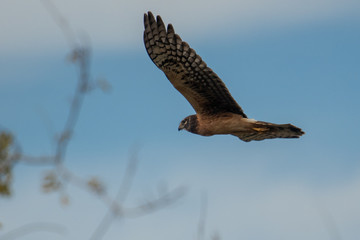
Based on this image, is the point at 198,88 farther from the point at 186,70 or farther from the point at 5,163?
the point at 5,163

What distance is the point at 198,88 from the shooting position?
7.10 metres

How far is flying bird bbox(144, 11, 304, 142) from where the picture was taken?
675cm

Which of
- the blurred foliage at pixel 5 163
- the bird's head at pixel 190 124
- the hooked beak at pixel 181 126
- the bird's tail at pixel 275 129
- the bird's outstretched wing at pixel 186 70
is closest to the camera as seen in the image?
the blurred foliage at pixel 5 163

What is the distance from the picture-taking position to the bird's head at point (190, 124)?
7507 mm

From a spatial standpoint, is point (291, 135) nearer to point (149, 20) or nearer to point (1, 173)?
point (149, 20)

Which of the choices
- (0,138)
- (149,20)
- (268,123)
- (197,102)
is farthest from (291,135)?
(0,138)

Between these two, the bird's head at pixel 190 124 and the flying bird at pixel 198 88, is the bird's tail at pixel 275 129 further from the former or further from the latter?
the bird's head at pixel 190 124

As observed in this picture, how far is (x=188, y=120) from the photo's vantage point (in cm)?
768

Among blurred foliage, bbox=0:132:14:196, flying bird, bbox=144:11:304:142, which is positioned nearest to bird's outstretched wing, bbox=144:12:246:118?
flying bird, bbox=144:11:304:142

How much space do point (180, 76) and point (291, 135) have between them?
72.8 inches

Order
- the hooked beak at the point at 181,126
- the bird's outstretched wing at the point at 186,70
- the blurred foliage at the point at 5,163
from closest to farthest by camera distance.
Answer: the blurred foliage at the point at 5,163
the bird's outstretched wing at the point at 186,70
the hooked beak at the point at 181,126

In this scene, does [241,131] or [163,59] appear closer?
[163,59]

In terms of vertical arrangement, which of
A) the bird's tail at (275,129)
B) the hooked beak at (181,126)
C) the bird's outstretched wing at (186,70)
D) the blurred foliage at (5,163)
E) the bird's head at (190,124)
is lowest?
the blurred foliage at (5,163)

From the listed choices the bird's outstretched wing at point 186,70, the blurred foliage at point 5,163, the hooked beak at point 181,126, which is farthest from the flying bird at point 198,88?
the blurred foliage at point 5,163
